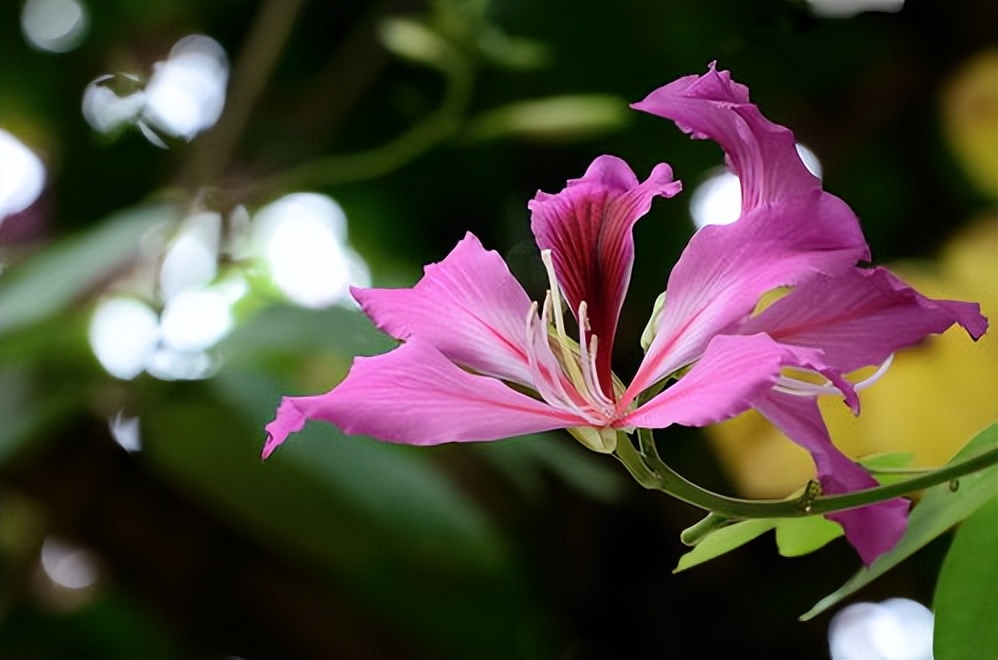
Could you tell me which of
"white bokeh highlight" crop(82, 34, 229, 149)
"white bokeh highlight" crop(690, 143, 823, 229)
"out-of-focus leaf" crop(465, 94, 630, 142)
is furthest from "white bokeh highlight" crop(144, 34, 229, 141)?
"white bokeh highlight" crop(690, 143, 823, 229)

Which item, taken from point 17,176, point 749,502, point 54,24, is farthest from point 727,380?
point 54,24

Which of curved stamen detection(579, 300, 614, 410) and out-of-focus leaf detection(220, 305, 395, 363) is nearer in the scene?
curved stamen detection(579, 300, 614, 410)

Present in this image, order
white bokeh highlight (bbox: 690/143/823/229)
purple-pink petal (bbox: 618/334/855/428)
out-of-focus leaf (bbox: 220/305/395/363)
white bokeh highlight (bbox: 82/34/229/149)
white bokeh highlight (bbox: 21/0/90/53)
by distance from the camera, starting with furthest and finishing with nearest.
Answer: white bokeh highlight (bbox: 21/0/90/53) < white bokeh highlight (bbox: 82/34/229/149) < out-of-focus leaf (bbox: 220/305/395/363) < white bokeh highlight (bbox: 690/143/823/229) < purple-pink petal (bbox: 618/334/855/428)

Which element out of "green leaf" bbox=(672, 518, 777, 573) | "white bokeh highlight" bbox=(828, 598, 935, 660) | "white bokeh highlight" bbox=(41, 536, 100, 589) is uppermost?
"green leaf" bbox=(672, 518, 777, 573)

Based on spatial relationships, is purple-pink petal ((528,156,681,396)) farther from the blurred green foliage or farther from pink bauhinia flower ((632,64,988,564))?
the blurred green foliage

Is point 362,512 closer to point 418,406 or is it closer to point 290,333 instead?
point 290,333
